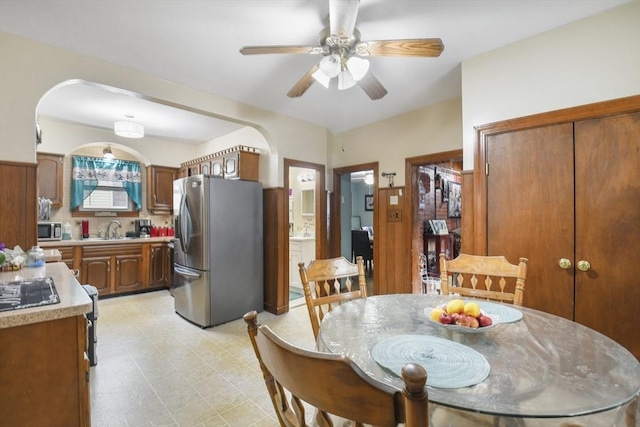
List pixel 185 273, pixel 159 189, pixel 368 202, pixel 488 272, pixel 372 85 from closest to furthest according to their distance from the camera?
pixel 488 272
pixel 372 85
pixel 185 273
pixel 159 189
pixel 368 202

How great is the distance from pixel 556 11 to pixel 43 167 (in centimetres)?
613

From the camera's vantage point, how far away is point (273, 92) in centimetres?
314

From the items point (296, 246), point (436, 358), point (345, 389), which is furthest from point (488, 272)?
point (296, 246)

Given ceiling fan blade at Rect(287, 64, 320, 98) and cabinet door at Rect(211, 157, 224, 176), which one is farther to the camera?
cabinet door at Rect(211, 157, 224, 176)

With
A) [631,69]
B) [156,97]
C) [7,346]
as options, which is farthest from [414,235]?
[7,346]

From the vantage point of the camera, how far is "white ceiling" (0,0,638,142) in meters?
1.86

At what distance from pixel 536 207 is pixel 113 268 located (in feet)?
17.7

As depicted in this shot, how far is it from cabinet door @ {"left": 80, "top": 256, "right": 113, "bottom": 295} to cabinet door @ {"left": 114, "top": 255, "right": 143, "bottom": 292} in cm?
11

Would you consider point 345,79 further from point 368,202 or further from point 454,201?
point 368,202

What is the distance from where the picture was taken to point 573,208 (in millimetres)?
2004

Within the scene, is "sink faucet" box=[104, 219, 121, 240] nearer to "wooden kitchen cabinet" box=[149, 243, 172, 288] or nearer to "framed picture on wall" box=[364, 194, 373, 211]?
"wooden kitchen cabinet" box=[149, 243, 172, 288]

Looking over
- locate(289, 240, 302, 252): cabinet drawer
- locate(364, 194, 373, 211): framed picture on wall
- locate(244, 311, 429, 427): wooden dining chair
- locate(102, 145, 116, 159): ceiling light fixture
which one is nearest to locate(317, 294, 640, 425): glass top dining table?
locate(244, 311, 429, 427): wooden dining chair

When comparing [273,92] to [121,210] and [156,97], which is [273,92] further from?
[121,210]

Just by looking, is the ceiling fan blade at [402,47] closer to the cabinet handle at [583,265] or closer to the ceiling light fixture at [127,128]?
the cabinet handle at [583,265]
